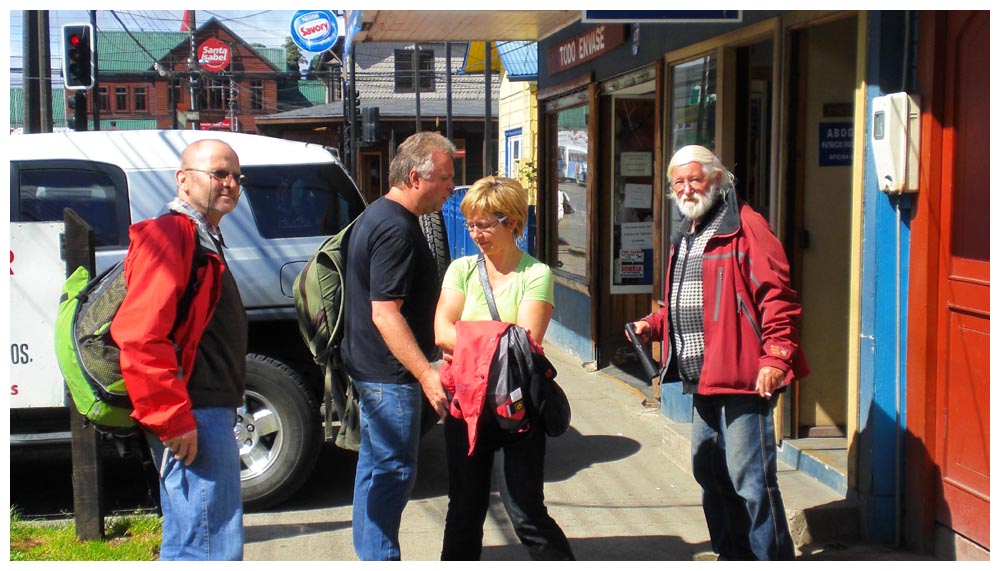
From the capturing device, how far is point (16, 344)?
5055 millimetres

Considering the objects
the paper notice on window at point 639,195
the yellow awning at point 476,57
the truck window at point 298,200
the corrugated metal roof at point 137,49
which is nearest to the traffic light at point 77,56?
the yellow awning at point 476,57

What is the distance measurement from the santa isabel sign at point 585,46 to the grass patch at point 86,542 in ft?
16.5

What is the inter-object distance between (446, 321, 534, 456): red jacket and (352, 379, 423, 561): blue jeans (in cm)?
27

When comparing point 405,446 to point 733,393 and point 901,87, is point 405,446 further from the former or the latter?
point 901,87

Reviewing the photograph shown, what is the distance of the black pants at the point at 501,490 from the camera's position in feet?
12.0

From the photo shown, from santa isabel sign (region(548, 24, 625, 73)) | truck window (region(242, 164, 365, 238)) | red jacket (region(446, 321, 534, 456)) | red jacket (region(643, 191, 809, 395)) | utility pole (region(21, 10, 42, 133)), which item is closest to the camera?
red jacket (region(446, 321, 534, 456))

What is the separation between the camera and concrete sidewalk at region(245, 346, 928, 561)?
185 inches

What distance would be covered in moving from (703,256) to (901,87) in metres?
1.25

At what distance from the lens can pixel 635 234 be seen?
8.52 m

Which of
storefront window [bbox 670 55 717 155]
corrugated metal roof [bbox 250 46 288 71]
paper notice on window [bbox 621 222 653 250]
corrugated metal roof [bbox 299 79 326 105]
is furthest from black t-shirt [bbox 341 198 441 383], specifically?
corrugated metal roof [bbox 250 46 288 71]

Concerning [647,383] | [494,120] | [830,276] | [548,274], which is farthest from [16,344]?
[494,120]

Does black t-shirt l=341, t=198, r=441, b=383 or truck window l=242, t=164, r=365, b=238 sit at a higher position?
truck window l=242, t=164, r=365, b=238

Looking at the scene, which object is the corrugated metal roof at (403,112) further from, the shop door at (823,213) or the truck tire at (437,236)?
the truck tire at (437,236)

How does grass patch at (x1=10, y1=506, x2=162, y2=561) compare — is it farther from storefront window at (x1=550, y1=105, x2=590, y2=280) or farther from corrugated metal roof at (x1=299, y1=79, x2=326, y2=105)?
corrugated metal roof at (x1=299, y1=79, x2=326, y2=105)
